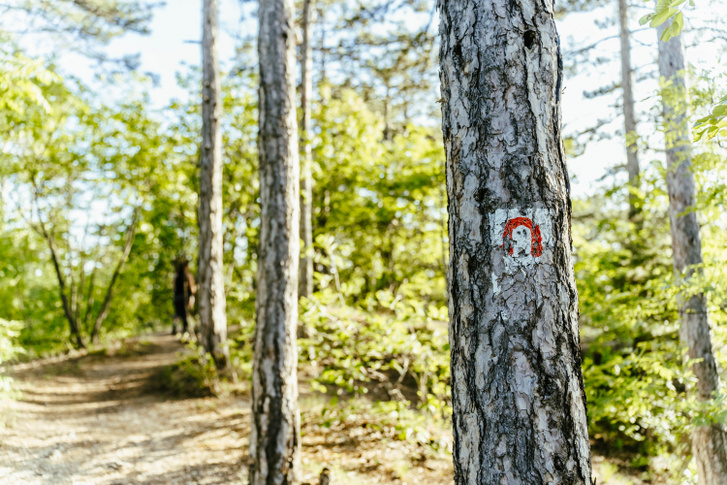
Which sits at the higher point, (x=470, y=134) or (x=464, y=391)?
(x=470, y=134)

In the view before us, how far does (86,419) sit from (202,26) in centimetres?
682

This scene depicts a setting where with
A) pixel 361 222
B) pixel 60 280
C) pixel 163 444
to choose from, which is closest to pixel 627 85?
pixel 361 222

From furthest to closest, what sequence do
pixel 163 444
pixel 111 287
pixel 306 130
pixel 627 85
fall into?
pixel 111 287
pixel 627 85
pixel 306 130
pixel 163 444

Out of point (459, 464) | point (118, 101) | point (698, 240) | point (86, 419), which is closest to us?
point (459, 464)

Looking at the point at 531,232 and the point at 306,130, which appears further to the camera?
the point at 306,130

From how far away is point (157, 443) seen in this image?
541cm

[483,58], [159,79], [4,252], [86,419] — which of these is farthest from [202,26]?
[4,252]

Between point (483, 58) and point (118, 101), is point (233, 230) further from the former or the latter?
point (483, 58)

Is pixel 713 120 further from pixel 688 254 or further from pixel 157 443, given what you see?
pixel 157 443

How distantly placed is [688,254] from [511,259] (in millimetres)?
4511

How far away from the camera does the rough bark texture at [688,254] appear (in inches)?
159

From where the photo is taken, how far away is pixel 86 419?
638cm

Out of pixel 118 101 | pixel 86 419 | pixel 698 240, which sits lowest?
pixel 86 419

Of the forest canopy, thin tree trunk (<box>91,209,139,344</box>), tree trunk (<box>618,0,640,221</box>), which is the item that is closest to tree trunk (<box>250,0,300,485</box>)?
the forest canopy
